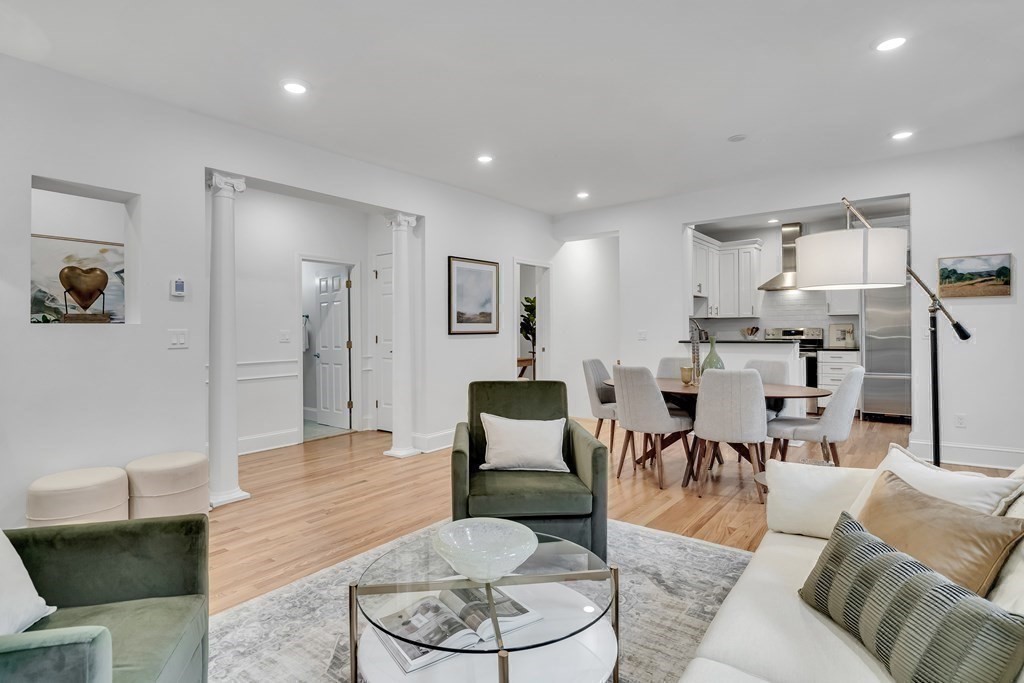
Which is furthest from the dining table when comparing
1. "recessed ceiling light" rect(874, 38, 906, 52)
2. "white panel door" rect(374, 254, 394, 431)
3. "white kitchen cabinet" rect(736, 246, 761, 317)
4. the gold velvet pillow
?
"white kitchen cabinet" rect(736, 246, 761, 317)

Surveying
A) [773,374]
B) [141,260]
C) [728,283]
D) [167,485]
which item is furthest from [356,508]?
[728,283]

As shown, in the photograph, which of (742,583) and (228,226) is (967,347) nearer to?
(742,583)

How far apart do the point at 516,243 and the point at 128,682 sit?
5.54m

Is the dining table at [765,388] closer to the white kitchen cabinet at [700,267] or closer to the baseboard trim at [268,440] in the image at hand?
the white kitchen cabinet at [700,267]

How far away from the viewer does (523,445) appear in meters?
2.84

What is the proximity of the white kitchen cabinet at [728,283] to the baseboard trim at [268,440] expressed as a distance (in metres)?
5.84

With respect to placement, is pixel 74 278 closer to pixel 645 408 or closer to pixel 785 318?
pixel 645 408

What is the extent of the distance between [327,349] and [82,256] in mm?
2754

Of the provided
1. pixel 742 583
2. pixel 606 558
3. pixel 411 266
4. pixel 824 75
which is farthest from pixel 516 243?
pixel 742 583

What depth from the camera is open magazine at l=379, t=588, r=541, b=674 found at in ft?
4.58

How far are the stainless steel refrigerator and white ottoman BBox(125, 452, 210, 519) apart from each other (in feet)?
23.0

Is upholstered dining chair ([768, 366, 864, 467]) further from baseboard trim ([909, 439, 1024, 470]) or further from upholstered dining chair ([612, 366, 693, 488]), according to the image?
baseboard trim ([909, 439, 1024, 470])

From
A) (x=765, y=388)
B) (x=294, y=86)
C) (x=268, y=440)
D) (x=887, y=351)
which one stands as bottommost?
(x=268, y=440)

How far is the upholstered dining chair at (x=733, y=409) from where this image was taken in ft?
11.4
